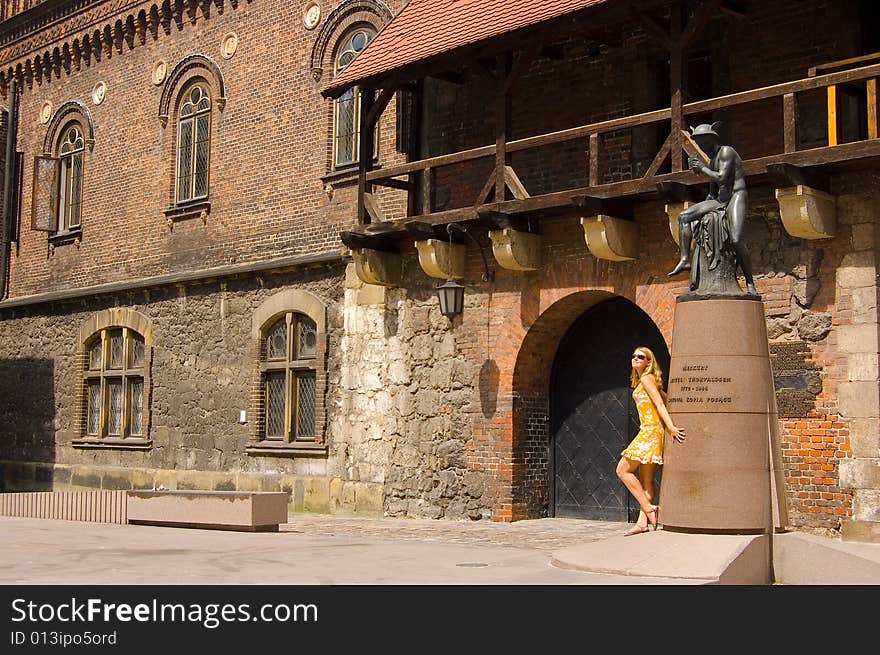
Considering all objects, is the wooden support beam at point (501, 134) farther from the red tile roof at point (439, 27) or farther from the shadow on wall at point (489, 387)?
the shadow on wall at point (489, 387)

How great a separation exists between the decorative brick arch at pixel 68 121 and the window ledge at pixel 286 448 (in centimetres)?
767

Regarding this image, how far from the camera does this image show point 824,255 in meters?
12.1

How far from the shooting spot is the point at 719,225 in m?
9.50

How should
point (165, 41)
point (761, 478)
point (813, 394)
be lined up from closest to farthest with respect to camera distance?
1. point (761, 478)
2. point (813, 394)
3. point (165, 41)

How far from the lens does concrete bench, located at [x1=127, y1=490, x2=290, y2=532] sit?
1323 cm

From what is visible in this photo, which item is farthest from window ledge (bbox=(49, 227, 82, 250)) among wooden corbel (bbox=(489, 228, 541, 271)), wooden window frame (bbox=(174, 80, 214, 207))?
wooden corbel (bbox=(489, 228, 541, 271))

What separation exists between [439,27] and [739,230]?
22.5 ft

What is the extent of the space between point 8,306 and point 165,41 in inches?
258

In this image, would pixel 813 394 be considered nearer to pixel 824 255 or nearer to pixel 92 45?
pixel 824 255

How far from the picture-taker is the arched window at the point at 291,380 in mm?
17672

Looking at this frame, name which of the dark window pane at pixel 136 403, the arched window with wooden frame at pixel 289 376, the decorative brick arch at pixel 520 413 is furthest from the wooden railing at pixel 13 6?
the decorative brick arch at pixel 520 413
